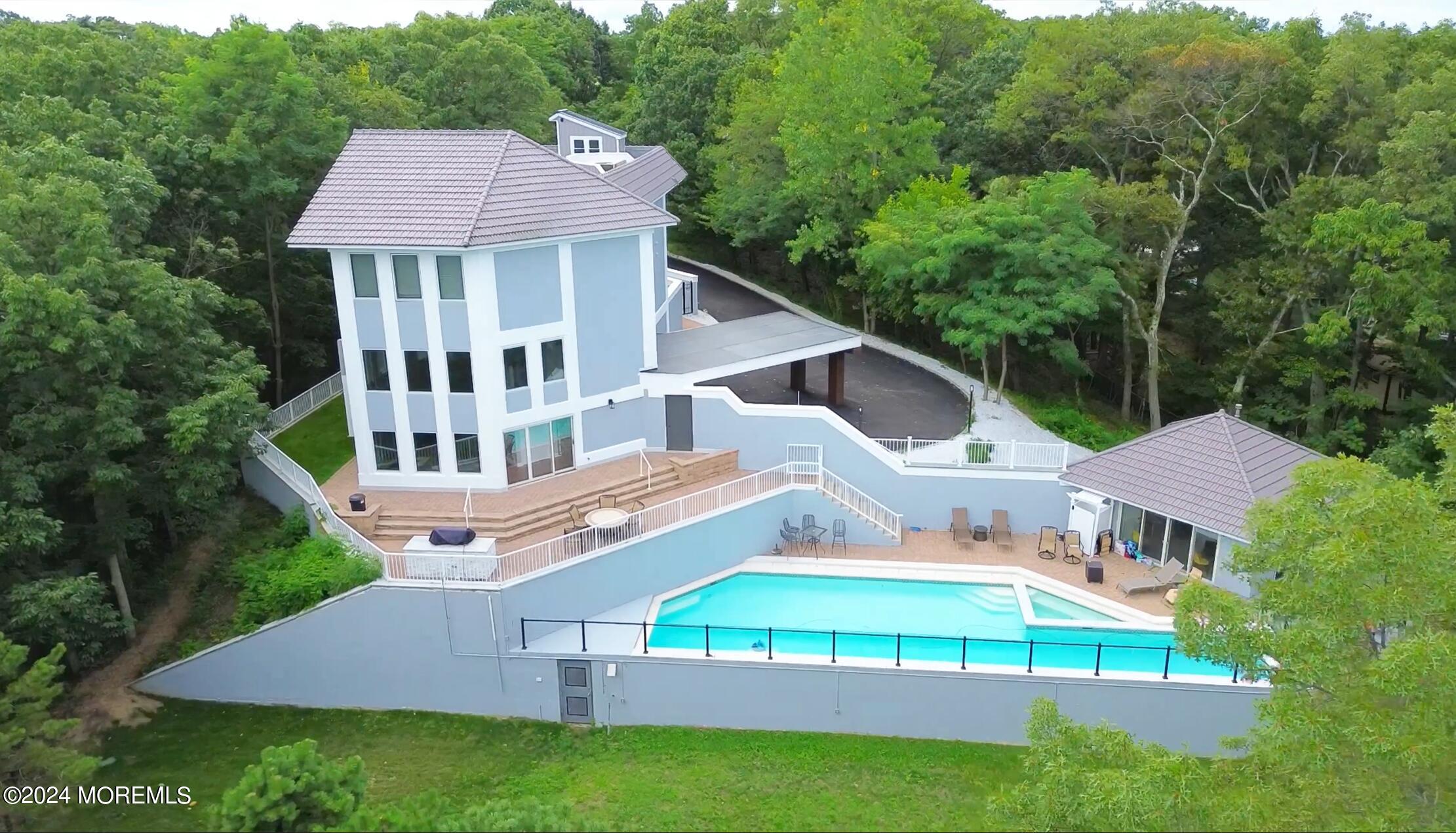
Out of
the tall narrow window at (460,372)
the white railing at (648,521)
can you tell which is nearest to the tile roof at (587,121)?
the tall narrow window at (460,372)

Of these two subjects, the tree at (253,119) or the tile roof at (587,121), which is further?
the tile roof at (587,121)

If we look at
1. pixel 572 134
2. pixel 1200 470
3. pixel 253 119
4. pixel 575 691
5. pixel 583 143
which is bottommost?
pixel 575 691

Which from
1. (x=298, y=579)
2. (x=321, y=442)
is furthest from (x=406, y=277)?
(x=321, y=442)

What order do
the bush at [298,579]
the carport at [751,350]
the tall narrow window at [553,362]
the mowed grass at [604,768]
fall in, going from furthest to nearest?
the carport at [751,350] → the tall narrow window at [553,362] → the bush at [298,579] → the mowed grass at [604,768]

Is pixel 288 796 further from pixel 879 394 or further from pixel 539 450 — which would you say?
pixel 879 394

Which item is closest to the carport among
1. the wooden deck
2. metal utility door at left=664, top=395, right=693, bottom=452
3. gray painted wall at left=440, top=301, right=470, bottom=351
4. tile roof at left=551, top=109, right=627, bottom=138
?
metal utility door at left=664, top=395, right=693, bottom=452

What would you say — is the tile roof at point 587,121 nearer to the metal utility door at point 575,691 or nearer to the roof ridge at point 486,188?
the roof ridge at point 486,188
